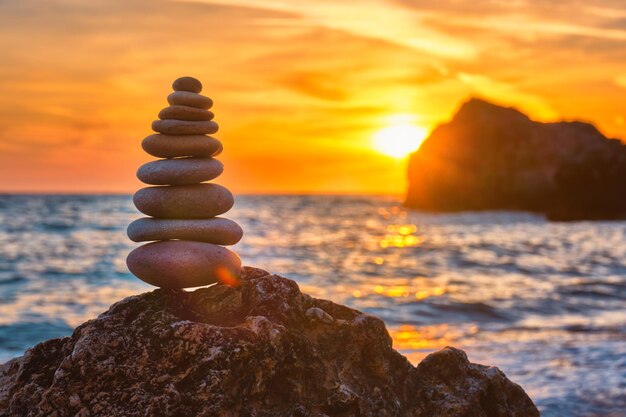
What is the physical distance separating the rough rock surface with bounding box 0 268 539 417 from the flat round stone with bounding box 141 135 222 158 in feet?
4.22

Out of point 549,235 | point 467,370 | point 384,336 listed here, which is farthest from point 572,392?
point 549,235

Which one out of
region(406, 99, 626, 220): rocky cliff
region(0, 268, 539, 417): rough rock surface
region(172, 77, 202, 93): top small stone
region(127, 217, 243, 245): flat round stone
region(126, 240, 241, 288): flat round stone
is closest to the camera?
region(0, 268, 539, 417): rough rock surface

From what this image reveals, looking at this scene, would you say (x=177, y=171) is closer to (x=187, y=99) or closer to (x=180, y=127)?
(x=180, y=127)

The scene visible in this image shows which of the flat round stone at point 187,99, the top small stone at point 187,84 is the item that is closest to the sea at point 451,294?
the flat round stone at point 187,99

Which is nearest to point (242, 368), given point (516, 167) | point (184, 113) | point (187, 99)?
point (184, 113)

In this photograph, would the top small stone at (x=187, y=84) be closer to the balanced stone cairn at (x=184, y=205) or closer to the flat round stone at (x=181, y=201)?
the balanced stone cairn at (x=184, y=205)

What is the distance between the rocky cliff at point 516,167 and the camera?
78.9m

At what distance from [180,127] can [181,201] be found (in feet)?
2.33

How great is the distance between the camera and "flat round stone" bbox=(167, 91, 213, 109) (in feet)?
21.4

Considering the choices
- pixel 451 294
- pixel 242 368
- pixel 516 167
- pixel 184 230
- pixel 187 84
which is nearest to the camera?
pixel 242 368

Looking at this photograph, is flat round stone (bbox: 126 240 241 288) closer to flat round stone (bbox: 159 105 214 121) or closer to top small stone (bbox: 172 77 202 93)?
flat round stone (bbox: 159 105 214 121)

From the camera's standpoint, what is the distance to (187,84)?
6633 millimetres

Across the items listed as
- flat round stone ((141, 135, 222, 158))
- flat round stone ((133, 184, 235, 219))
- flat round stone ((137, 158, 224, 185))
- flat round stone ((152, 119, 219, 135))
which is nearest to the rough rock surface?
flat round stone ((133, 184, 235, 219))

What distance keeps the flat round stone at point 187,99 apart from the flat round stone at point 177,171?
21.1 inches
